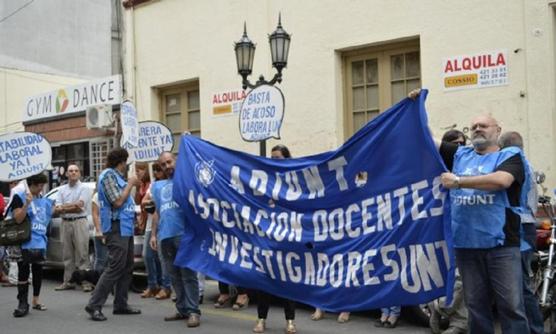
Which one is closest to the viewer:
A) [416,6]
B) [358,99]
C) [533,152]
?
[533,152]

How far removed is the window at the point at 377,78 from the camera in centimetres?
1038

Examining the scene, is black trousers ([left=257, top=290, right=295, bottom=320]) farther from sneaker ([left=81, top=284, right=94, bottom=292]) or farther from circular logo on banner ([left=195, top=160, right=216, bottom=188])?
sneaker ([left=81, top=284, right=94, bottom=292])

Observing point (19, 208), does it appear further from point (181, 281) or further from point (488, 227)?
point (488, 227)

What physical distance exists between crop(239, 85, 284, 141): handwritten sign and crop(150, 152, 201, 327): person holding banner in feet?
4.75

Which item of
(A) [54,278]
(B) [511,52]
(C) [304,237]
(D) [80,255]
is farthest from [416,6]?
(A) [54,278]

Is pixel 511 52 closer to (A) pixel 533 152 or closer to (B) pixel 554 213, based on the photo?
(A) pixel 533 152

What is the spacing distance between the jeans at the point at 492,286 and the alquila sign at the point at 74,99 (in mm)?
11745

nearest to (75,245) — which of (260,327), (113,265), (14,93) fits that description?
(113,265)

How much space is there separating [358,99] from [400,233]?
579 cm

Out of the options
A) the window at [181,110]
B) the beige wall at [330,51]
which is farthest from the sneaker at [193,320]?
the window at [181,110]

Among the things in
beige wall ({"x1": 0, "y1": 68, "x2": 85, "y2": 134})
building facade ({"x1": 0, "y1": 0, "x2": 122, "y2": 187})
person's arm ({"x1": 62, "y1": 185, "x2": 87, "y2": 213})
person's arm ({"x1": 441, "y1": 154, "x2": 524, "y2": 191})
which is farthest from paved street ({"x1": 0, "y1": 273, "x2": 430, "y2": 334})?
beige wall ({"x1": 0, "y1": 68, "x2": 85, "y2": 134})

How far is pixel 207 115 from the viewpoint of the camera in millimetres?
13016

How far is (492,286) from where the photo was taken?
479 centimetres

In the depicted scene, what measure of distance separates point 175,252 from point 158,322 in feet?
2.76
